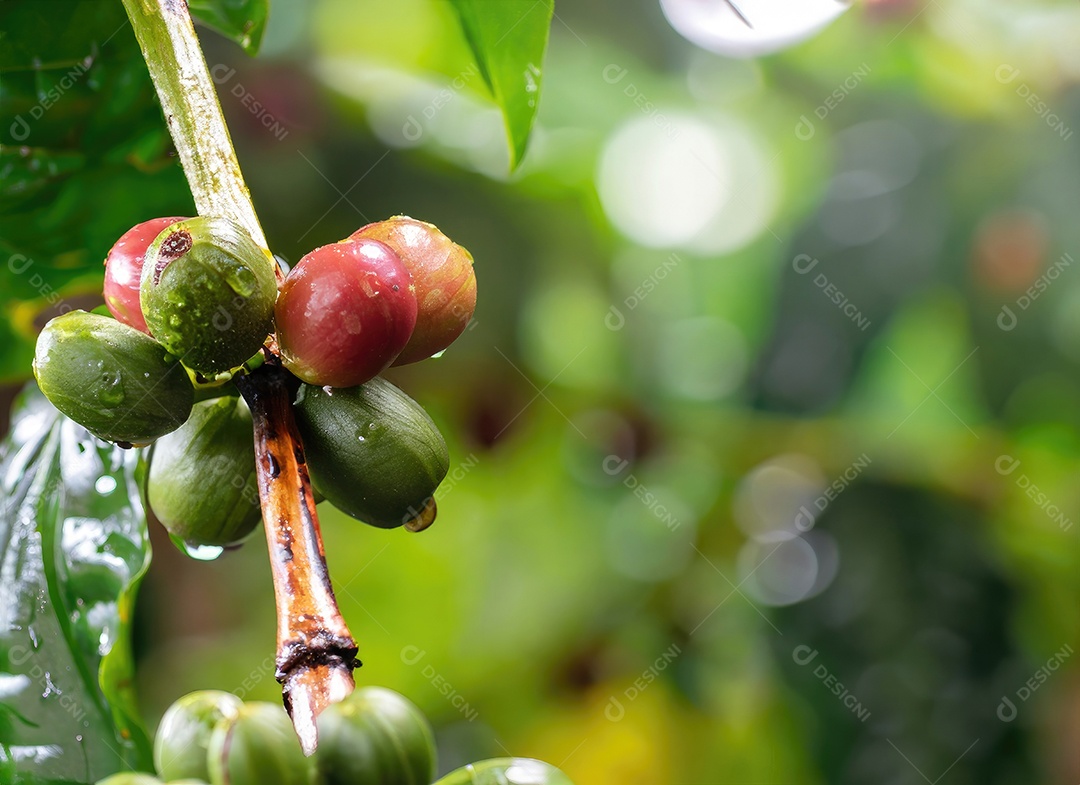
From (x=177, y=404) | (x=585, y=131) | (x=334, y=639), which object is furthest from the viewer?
Answer: (x=585, y=131)

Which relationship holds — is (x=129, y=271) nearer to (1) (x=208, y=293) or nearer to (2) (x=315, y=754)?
(1) (x=208, y=293)

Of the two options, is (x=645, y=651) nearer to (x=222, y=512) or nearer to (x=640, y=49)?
(x=640, y=49)

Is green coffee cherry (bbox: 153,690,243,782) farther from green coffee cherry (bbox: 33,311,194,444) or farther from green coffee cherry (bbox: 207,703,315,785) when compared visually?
green coffee cherry (bbox: 33,311,194,444)

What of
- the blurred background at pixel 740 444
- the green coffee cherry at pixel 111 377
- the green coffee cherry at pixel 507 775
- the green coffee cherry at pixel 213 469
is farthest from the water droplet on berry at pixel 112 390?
the blurred background at pixel 740 444

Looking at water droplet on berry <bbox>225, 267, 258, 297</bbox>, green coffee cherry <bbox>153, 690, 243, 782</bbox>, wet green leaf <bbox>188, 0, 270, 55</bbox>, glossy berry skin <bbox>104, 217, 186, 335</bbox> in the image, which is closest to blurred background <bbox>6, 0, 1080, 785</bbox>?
wet green leaf <bbox>188, 0, 270, 55</bbox>

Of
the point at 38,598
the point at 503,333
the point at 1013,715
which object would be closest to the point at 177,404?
the point at 38,598

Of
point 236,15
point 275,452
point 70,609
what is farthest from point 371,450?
point 236,15
